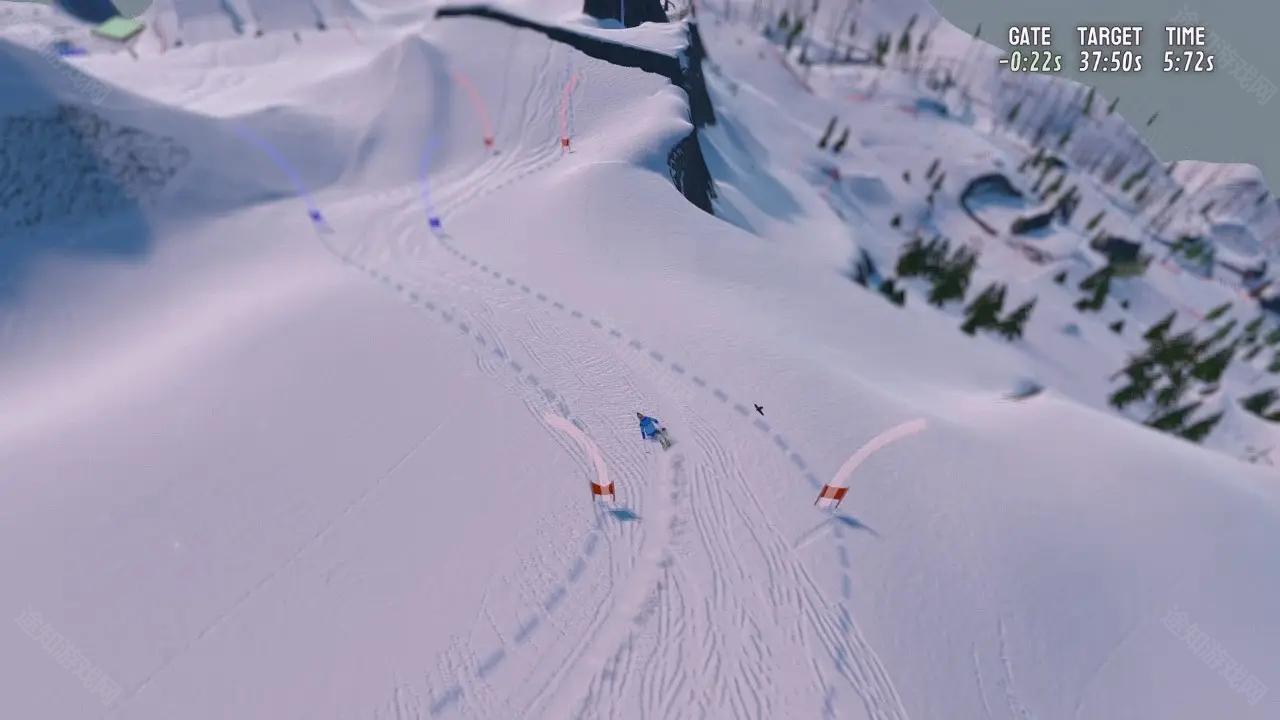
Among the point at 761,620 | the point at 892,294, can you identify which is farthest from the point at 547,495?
the point at 892,294

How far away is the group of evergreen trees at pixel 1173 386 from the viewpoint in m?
33.6

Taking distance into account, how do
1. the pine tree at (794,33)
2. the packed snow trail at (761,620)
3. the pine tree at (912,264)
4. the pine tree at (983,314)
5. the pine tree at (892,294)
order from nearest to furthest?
the packed snow trail at (761,620), the pine tree at (892,294), the pine tree at (983,314), the pine tree at (912,264), the pine tree at (794,33)

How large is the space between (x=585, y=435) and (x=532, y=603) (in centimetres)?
430

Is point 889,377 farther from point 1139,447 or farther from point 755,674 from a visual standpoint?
point 755,674

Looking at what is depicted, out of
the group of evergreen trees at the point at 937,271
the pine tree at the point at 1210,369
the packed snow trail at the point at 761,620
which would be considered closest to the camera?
the packed snow trail at the point at 761,620

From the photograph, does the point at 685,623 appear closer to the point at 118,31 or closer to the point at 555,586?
the point at 555,586

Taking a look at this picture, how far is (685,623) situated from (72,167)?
2671 cm

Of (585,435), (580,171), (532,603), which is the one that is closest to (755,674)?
(532,603)

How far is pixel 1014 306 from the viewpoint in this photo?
4862cm

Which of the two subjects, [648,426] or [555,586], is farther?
[648,426]

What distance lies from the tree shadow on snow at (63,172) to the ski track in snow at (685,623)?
18696mm

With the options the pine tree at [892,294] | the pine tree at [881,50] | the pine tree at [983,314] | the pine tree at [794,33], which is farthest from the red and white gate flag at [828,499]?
the pine tree at [881,50]

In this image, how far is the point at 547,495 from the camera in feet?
36.8

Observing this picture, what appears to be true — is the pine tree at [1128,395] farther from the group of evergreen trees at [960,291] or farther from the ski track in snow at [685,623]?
the ski track in snow at [685,623]
